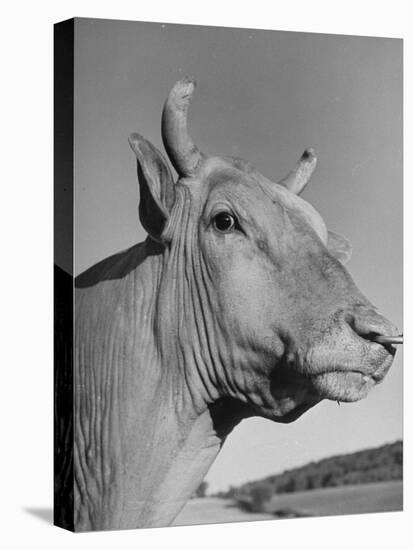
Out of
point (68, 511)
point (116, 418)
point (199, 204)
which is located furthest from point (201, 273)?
point (68, 511)

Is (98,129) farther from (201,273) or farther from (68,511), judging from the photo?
(68,511)

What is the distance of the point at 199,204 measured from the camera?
838 cm

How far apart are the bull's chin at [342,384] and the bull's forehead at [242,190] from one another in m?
0.80

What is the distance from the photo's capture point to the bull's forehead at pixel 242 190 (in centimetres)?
836

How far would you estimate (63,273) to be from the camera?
8.40m

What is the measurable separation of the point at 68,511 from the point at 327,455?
1594mm

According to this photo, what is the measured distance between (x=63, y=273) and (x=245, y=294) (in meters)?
0.96

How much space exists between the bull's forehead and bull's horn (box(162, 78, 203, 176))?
0.25 feet

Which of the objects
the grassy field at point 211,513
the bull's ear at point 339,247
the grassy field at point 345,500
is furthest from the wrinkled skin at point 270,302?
the grassy field at point 345,500

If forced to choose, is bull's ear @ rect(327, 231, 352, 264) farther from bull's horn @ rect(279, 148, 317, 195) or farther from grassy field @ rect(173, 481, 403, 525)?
grassy field @ rect(173, 481, 403, 525)

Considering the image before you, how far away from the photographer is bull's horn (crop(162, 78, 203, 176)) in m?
8.28

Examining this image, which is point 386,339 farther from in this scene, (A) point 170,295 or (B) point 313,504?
(B) point 313,504

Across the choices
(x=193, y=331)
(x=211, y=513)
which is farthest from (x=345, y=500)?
(x=193, y=331)

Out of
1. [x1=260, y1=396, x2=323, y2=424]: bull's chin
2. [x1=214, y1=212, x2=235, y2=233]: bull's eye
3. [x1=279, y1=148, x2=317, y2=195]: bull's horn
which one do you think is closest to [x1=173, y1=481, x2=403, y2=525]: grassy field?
[x1=260, y1=396, x2=323, y2=424]: bull's chin
